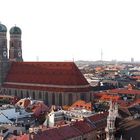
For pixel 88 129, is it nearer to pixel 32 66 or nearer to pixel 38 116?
pixel 38 116

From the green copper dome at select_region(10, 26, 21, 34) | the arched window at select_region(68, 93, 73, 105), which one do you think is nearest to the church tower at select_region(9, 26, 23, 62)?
the green copper dome at select_region(10, 26, 21, 34)

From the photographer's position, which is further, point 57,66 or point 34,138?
point 57,66

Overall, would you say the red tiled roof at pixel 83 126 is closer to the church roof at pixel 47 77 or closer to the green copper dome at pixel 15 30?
the church roof at pixel 47 77

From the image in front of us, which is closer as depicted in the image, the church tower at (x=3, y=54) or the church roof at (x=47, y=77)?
the church roof at (x=47, y=77)

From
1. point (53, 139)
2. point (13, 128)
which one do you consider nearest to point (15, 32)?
point (13, 128)

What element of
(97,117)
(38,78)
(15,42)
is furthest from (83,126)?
(15,42)

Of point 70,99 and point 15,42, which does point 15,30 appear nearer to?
point 15,42

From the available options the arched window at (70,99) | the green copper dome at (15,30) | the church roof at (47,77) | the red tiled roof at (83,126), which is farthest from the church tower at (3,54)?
the red tiled roof at (83,126)

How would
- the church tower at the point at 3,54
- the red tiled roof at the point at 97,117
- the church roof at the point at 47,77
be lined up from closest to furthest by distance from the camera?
the red tiled roof at the point at 97,117 < the church roof at the point at 47,77 < the church tower at the point at 3,54
